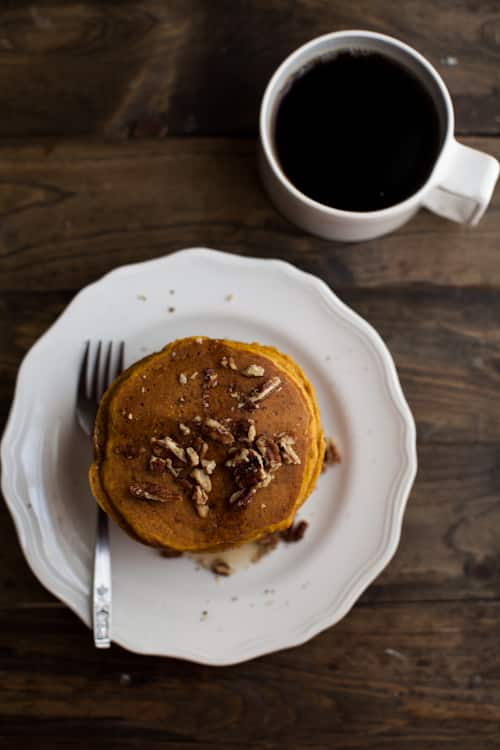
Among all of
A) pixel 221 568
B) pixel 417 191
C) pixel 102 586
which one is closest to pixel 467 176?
pixel 417 191

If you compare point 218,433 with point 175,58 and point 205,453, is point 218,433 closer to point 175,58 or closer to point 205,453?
point 205,453

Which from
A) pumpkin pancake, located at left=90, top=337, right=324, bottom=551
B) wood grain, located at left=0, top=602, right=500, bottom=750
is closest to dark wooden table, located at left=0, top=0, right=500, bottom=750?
wood grain, located at left=0, top=602, right=500, bottom=750

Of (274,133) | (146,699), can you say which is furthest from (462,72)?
(146,699)

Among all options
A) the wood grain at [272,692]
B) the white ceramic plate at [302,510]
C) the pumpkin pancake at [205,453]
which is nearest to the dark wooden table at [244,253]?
the wood grain at [272,692]

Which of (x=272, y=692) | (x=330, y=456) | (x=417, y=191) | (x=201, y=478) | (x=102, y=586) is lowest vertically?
(x=272, y=692)

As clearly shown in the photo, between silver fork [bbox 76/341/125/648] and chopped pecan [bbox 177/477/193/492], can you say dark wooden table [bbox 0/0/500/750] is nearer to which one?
silver fork [bbox 76/341/125/648]

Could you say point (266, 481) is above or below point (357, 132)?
below

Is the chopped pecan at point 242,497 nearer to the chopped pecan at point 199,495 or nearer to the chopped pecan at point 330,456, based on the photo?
the chopped pecan at point 199,495
